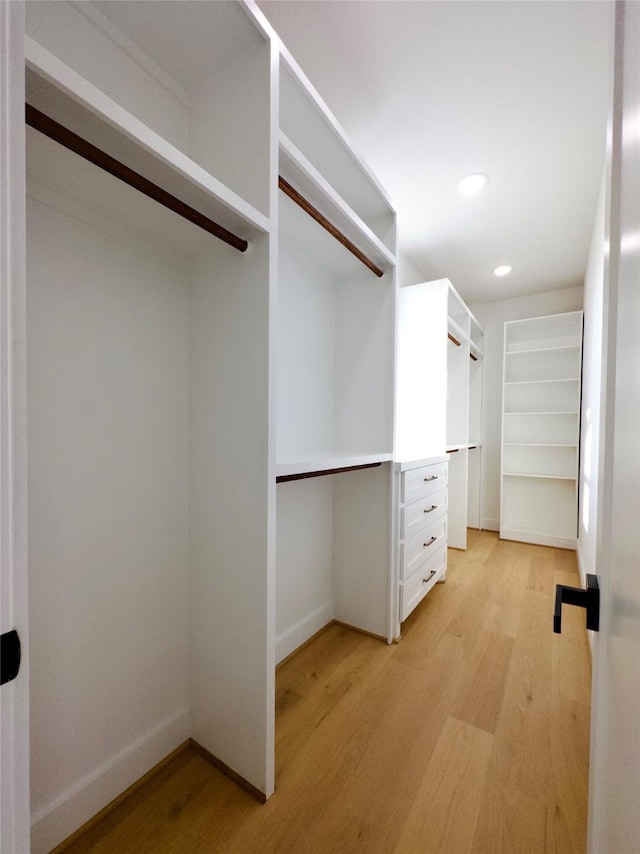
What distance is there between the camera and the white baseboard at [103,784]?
0.94 m

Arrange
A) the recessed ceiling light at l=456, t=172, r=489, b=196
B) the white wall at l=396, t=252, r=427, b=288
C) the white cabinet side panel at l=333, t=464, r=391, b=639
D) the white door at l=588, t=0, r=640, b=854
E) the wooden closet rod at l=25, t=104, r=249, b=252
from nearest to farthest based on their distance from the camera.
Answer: the white door at l=588, t=0, r=640, b=854, the wooden closet rod at l=25, t=104, r=249, b=252, the white cabinet side panel at l=333, t=464, r=391, b=639, the recessed ceiling light at l=456, t=172, r=489, b=196, the white wall at l=396, t=252, r=427, b=288

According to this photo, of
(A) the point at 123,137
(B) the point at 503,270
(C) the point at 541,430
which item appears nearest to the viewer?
(A) the point at 123,137

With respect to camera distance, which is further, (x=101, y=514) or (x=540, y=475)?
(x=540, y=475)

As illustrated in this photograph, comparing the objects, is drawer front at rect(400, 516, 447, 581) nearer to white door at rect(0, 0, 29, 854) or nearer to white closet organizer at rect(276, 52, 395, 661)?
white closet organizer at rect(276, 52, 395, 661)

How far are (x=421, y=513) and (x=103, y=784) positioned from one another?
5.80 ft

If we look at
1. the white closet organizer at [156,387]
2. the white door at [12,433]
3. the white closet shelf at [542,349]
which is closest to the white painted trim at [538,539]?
the white closet shelf at [542,349]

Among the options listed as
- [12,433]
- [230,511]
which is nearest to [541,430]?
[230,511]

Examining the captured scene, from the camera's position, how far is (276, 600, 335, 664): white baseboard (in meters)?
1.76

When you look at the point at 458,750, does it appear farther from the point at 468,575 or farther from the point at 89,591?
the point at 468,575

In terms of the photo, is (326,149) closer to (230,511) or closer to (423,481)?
(230,511)

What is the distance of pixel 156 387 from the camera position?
1.20 metres

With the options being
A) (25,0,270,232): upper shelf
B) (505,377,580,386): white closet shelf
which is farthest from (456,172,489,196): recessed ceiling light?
(505,377,580,386): white closet shelf

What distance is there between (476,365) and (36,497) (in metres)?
4.21

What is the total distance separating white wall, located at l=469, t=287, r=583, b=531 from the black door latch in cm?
436
